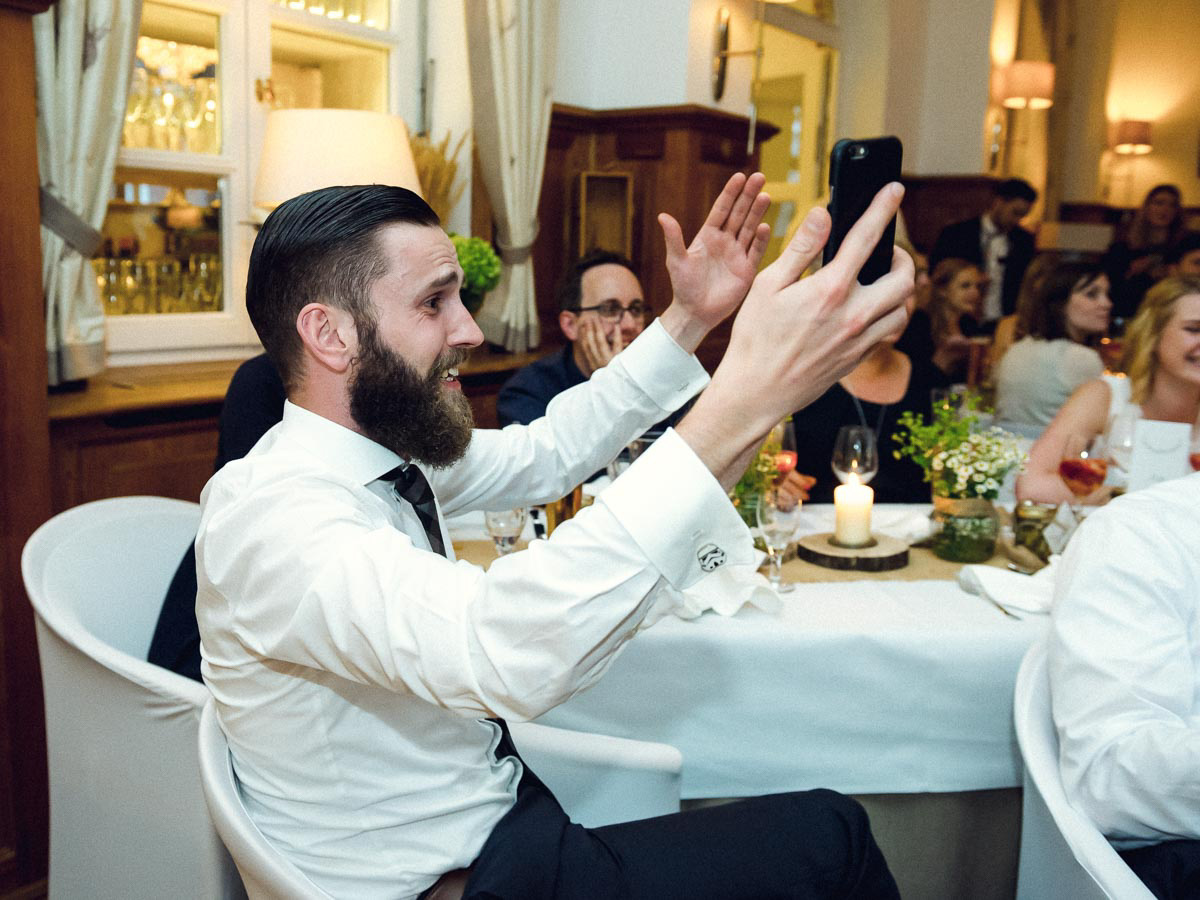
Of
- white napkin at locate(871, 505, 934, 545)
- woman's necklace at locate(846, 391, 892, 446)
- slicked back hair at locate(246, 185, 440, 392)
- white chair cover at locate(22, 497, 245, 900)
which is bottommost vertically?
white chair cover at locate(22, 497, 245, 900)

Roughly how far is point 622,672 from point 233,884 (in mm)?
621

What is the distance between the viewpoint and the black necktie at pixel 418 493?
122 centimetres

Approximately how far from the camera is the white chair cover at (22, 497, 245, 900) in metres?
1.45

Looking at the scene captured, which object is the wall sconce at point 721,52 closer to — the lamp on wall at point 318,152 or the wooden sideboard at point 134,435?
the lamp on wall at point 318,152

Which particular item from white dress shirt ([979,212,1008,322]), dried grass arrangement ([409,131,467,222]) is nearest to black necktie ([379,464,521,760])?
dried grass arrangement ([409,131,467,222])

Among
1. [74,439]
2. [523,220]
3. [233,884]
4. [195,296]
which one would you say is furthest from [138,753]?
[523,220]

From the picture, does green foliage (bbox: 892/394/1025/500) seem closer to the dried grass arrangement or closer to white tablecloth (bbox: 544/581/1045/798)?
white tablecloth (bbox: 544/581/1045/798)

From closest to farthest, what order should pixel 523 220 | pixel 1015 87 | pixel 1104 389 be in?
pixel 1104 389, pixel 523 220, pixel 1015 87

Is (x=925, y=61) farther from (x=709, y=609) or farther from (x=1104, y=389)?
(x=709, y=609)

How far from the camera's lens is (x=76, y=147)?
249 centimetres

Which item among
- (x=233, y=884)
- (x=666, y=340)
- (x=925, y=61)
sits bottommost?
(x=233, y=884)

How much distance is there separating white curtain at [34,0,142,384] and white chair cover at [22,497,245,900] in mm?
882

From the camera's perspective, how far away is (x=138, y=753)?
4.93 ft

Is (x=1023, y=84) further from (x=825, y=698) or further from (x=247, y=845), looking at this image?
(x=247, y=845)
